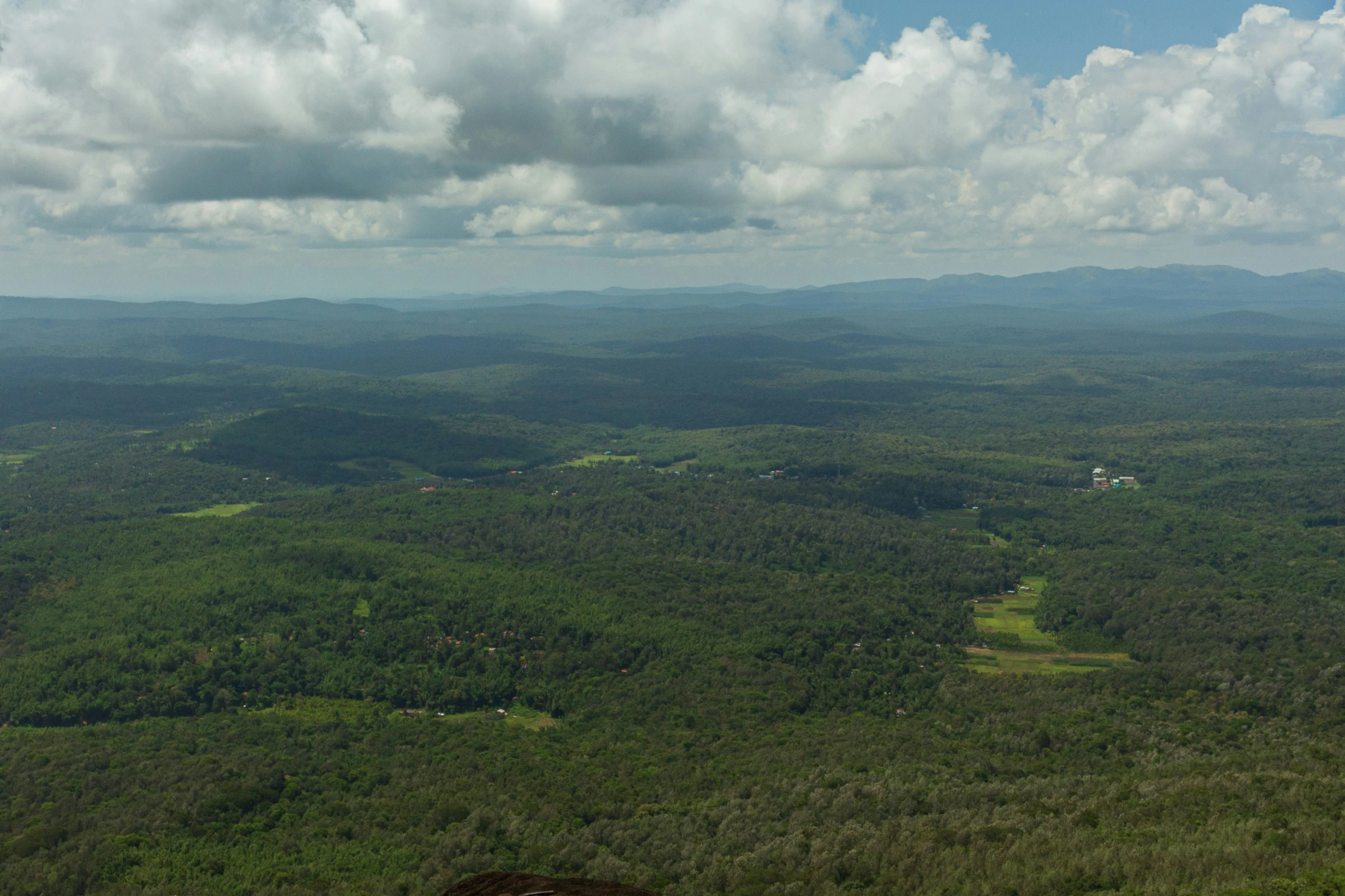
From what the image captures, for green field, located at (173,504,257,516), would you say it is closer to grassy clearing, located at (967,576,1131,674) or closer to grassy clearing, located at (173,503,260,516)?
grassy clearing, located at (173,503,260,516)

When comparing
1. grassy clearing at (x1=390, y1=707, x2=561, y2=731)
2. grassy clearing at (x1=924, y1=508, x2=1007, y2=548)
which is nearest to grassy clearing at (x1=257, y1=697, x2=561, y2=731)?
grassy clearing at (x1=390, y1=707, x2=561, y2=731)

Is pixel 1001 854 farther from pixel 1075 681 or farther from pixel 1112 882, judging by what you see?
pixel 1075 681

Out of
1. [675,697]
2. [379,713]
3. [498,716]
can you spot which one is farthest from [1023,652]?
[379,713]

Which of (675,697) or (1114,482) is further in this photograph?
(1114,482)

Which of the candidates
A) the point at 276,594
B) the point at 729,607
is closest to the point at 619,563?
the point at 729,607

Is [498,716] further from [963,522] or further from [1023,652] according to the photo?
[963,522]

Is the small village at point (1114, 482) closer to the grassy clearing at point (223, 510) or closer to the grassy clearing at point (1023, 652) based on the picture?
the grassy clearing at point (1023, 652)

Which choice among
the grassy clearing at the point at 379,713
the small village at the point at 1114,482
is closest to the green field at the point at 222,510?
the grassy clearing at the point at 379,713
